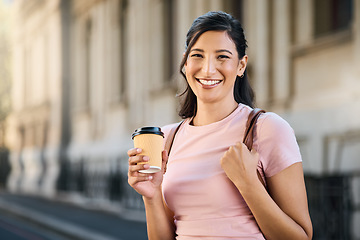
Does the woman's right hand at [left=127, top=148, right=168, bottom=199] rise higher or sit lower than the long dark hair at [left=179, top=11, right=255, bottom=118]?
lower

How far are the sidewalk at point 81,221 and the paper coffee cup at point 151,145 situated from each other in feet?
26.1

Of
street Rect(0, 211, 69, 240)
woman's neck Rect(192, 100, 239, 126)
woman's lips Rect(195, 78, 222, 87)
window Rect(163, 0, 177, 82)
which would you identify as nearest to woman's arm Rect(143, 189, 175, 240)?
woman's neck Rect(192, 100, 239, 126)

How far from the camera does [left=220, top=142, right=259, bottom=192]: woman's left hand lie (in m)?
1.54

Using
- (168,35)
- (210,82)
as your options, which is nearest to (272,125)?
(210,82)

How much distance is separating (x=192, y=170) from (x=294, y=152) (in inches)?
14.3

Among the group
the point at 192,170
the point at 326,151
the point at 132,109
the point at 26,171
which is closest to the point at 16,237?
the point at 132,109

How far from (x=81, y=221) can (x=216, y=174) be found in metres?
11.3

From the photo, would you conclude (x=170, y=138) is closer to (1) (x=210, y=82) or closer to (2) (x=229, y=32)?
(1) (x=210, y=82)

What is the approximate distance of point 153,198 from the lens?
181 centimetres

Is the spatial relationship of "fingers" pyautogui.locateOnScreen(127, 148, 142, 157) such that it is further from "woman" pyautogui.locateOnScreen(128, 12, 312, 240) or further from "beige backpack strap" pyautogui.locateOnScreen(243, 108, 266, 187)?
"beige backpack strap" pyautogui.locateOnScreen(243, 108, 266, 187)

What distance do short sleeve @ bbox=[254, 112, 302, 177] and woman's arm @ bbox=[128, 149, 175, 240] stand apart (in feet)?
1.28

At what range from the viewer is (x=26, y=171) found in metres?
27.3

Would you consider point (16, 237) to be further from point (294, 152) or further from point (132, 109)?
point (294, 152)

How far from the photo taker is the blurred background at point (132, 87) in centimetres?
730
